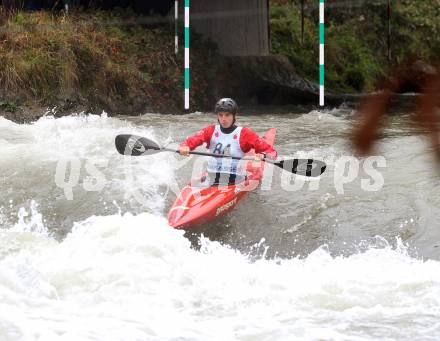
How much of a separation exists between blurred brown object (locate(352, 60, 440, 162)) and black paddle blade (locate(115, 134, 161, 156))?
5.86 metres

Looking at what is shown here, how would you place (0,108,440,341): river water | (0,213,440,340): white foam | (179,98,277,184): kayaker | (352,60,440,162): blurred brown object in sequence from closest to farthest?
(352,60,440,162): blurred brown object < (0,213,440,340): white foam < (0,108,440,341): river water < (179,98,277,184): kayaker

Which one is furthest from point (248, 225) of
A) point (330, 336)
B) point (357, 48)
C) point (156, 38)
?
point (357, 48)

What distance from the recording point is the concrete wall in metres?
13.0

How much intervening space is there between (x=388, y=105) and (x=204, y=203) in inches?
209

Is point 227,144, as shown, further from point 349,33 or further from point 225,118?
point 349,33

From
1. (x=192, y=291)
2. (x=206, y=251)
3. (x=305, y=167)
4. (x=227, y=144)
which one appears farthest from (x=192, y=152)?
(x=192, y=291)

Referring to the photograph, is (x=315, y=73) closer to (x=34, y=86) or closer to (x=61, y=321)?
(x=34, y=86)

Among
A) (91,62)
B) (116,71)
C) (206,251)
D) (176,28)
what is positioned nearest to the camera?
(206,251)

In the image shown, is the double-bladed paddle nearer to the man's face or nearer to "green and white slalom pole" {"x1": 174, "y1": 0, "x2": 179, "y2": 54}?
the man's face

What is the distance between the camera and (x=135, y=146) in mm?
6812

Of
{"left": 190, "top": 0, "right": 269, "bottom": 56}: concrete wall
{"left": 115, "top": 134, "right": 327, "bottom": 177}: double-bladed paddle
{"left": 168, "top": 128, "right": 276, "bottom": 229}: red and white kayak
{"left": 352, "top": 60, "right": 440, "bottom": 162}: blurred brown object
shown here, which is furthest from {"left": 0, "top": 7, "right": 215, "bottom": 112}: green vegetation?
{"left": 352, "top": 60, "right": 440, "bottom": 162}: blurred brown object

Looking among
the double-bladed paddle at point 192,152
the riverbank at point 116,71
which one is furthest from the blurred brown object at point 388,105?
the riverbank at point 116,71

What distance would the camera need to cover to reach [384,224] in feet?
19.9

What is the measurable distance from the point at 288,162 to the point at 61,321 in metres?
2.74
